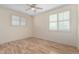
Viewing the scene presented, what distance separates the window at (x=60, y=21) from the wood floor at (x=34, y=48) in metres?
0.41

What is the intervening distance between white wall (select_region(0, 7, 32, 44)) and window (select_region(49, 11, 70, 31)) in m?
0.57

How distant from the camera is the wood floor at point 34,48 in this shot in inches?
89.6

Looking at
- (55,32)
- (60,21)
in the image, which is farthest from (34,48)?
(60,21)

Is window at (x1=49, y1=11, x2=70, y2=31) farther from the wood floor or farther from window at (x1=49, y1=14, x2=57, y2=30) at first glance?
the wood floor

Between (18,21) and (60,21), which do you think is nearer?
(60,21)

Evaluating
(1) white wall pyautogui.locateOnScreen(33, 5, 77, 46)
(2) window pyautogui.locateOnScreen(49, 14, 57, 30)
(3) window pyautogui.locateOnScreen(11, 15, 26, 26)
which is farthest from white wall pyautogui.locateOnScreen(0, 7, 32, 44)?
(2) window pyautogui.locateOnScreen(49, 14, 57, 30)

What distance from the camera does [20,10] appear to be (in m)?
2.37

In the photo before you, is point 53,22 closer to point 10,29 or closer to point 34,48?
point 34,48

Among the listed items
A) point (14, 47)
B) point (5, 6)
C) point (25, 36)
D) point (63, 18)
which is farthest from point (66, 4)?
point (14, 47)

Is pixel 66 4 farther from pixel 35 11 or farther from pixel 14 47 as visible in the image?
pixel 14 47

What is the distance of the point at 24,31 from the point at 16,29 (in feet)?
0.69

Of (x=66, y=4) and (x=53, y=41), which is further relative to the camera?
(x=53, y=41)

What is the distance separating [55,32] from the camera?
7.84ft

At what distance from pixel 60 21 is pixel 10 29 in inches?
50.0
